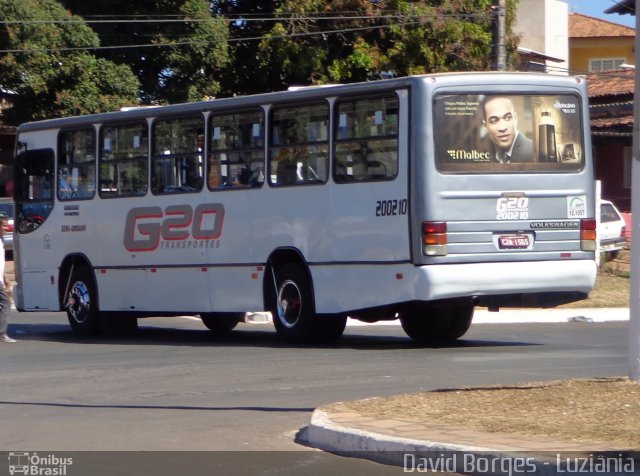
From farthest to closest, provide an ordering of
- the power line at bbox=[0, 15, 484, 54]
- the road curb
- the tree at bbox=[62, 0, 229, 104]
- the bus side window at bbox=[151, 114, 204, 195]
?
the tree at bbox=[62, 0, 229, 104], the power line at bbox=[0, 15, 484, 54], the bus side window at bbox=[151, 114, 204, 195], the road curb

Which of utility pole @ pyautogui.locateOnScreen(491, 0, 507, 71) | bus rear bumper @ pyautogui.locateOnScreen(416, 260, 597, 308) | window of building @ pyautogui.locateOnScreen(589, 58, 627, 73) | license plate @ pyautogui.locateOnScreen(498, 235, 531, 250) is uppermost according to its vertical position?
window of building @ pyautogui.locateOnScreen(589, 58, 627, 73)

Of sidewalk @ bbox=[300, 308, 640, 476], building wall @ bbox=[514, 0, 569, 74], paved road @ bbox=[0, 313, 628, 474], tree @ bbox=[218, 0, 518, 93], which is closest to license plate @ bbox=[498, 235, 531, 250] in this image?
paved road @ bbox=[0, 313, 628, 474]

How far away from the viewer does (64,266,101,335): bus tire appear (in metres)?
18.4

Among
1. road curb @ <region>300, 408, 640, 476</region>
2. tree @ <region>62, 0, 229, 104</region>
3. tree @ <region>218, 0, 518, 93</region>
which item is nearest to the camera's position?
road curb @ <region>300, 408, 640, 476</region>

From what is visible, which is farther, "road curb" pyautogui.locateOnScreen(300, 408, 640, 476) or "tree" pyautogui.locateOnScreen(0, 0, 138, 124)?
"tree" pyautogui.locateOnScreen(0, 0, 138, 124)

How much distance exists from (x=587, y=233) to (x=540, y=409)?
6581 mm

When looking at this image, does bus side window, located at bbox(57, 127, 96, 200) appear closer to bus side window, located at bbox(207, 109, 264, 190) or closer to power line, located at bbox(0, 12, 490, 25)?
bus side window, located at bbox(207, 109, 264, 190)

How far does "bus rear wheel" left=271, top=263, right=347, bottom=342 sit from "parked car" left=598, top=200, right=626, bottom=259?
47.3 ft

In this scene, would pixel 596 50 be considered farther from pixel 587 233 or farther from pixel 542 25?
pixel 587 233

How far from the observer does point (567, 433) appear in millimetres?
7926

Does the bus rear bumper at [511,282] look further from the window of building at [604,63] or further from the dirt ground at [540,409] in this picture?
the window of building at [604,63]

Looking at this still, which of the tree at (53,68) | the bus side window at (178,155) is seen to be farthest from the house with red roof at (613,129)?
the bus side window at (178,155)

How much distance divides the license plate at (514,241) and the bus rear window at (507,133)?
805mm

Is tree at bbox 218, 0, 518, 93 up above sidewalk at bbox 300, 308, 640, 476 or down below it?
above
